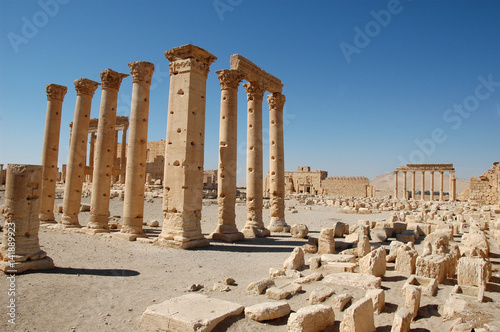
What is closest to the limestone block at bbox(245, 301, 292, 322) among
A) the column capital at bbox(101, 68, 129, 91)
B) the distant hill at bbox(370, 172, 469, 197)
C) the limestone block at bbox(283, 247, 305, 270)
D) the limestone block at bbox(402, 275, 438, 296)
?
the limestone block at bbox(402, 275, 438, 296)

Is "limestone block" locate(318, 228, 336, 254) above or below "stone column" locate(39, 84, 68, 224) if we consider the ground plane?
below

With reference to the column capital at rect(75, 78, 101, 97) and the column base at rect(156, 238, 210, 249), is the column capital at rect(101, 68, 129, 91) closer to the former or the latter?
the column capital at rect(75, 78, 101, 97)

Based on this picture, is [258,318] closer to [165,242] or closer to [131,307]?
[131,307]

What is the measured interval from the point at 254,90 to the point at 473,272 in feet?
37.5

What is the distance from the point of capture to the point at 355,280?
6.26 metres

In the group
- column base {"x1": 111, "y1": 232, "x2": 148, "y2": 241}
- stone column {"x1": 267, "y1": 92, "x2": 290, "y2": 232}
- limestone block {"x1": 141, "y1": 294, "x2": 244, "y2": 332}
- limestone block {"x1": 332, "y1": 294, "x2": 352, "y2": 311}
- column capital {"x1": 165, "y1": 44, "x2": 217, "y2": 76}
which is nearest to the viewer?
limestone block {"x1": 141, "y1": 294, "x2": 244, "y2": 332}

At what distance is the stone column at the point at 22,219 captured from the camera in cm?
768

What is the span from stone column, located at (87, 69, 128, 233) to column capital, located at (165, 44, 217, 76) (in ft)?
13.8

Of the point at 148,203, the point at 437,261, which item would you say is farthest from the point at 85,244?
the point at 148,203

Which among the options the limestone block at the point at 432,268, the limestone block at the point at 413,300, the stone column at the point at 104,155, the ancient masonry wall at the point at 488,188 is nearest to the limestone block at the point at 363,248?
the limestone block at the point at 432,268

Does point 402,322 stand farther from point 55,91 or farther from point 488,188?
point 488,188

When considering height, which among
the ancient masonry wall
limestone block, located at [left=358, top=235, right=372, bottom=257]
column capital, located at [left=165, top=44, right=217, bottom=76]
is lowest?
limestone block, located at [left=358, top=235, right=372, bottom=257]

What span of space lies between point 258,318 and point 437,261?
366cm

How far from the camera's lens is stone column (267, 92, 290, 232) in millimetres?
16125
